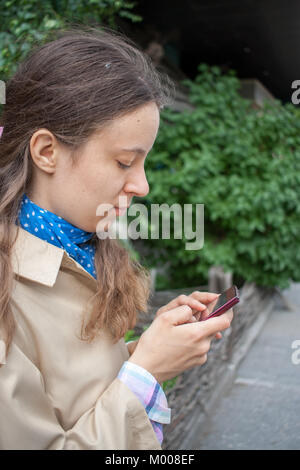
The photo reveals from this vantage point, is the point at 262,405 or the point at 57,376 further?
the point at 262,405

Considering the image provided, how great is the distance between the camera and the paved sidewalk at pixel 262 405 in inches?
81.7

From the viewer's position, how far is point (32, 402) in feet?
2.74

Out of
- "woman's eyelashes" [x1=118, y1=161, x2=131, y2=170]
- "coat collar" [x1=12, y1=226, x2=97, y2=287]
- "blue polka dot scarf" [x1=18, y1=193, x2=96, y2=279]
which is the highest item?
"woman's eyelashes" [x1=118, y1=161, x2=131, y2=170]

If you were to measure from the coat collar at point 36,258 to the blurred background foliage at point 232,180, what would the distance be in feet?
11.3

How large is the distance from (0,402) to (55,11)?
2340mm

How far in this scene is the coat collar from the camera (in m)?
0.93

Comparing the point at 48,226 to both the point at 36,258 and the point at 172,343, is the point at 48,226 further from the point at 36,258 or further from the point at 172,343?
the point at 172,343

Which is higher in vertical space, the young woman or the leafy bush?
the young woman

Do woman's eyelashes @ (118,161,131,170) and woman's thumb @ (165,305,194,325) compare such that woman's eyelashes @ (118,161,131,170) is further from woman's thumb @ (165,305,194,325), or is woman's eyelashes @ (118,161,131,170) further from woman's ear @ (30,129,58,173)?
woman's thumb @ (165,305,194,325)

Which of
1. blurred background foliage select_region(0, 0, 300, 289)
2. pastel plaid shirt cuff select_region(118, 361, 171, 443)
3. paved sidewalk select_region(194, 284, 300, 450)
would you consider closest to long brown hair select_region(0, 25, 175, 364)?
pastel plaid shirt cuff select_region(118, 361, 171, 443)

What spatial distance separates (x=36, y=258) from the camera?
95 cm

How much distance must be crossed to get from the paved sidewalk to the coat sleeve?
0.93m

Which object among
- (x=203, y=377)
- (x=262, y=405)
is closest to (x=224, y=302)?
(x=262, y=405)

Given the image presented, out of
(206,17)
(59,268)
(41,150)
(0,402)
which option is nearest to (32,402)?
(0,402)
